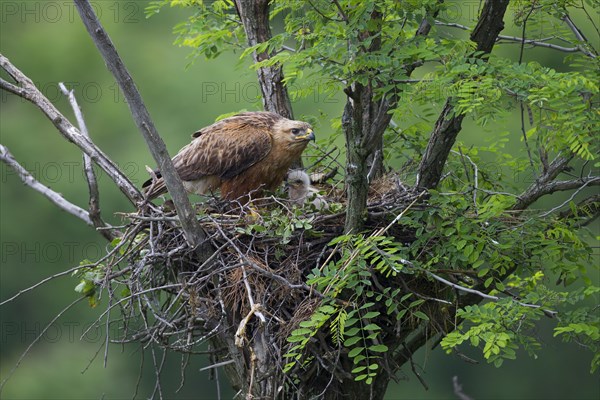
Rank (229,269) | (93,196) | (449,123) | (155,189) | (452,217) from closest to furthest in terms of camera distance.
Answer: (449,123), (452,217), (229,269), (93,196), (155,189)

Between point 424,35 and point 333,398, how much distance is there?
7.12ft

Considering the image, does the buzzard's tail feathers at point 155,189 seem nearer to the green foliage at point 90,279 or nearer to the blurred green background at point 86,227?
the green foliage at point 90,279

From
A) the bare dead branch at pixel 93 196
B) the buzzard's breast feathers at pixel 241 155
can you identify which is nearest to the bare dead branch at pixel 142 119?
the bare dead branch at pixel 93 196

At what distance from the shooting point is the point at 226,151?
23.2ft

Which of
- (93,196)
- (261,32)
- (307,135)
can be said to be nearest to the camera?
(93,196)

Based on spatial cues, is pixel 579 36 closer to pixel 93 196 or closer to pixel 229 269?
pixel 229 269

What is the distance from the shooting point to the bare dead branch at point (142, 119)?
15.7 ft

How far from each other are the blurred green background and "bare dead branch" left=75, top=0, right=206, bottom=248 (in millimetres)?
10467

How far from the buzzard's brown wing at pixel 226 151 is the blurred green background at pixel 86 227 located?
351 inches

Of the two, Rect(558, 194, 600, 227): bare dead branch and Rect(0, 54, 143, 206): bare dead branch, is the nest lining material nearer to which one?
Rect(0, 54, 143, 206): bare dead branch

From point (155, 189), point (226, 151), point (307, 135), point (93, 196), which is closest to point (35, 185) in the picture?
point (93, 196)

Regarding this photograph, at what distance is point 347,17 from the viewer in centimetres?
525

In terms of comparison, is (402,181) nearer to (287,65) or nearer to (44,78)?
(287,65)

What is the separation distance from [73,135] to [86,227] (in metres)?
13.2
